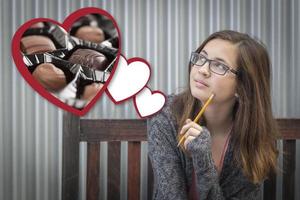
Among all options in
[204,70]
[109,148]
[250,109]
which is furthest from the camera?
[109,148]

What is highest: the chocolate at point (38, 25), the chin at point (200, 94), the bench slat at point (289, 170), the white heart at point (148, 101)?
the chocolate at point (38, 25)

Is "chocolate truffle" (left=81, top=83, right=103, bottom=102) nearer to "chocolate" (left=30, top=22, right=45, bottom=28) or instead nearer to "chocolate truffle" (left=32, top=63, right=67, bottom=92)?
"chocolate truffle" (left=32, top=63, right=67, bottom=92)

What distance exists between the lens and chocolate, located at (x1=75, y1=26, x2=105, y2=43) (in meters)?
1.04

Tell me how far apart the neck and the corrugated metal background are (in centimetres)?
18

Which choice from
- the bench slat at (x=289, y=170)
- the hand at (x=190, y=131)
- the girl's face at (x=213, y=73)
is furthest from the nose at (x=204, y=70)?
the bench slat at (x=289, y=170)

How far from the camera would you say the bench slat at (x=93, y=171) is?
1.18 m

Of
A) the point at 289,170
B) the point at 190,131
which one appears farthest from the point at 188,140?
the point at 289,170

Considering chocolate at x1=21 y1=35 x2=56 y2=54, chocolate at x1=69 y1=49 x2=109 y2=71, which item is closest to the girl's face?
chocolate at x1=69 y1=49 x2=109 y2=71

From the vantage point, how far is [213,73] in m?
0.94

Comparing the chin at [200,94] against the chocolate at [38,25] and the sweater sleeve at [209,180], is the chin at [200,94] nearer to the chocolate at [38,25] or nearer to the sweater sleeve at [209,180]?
the sweater sleeve at [209,180]

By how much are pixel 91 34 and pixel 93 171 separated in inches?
15.4

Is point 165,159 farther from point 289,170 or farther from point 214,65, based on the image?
point 289,170

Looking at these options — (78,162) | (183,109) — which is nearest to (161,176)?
Result: (183,109)

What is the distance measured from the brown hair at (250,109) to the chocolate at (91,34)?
0.83 ft
